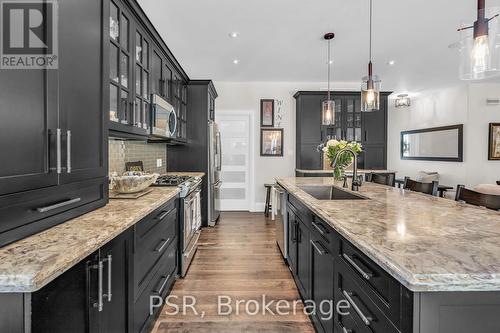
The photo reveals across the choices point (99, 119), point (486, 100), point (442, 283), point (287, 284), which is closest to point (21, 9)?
point (99, 119)

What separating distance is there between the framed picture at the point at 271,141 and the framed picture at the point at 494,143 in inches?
175

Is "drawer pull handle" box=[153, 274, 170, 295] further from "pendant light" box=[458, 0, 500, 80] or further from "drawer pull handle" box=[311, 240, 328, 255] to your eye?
"pendant light" box=[458, 0, 500, 80]

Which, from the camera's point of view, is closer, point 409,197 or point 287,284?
point 409,197

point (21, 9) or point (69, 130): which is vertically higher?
point (21, 9)

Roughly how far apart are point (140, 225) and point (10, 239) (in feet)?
2.33

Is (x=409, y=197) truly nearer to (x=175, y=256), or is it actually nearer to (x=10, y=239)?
(x=175, y=256)

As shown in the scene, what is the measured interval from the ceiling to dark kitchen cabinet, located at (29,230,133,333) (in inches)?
102

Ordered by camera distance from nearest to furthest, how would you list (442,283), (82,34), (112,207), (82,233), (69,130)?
1. (442,283)
2. (82,233)
3. (69,130)
4. (82,34)
5. (112,207)

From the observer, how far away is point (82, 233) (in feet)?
3.76

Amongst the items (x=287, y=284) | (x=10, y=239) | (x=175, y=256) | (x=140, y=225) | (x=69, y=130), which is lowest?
(x=287, y=284)

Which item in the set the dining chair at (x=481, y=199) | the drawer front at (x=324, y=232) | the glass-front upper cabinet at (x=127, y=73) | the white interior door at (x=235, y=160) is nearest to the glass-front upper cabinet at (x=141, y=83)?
the glass-front upper cabinet at (x=127, y=73)

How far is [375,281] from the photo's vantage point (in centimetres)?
101

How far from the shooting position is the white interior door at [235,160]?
6043mm

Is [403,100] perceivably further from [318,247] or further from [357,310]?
[357,310]
